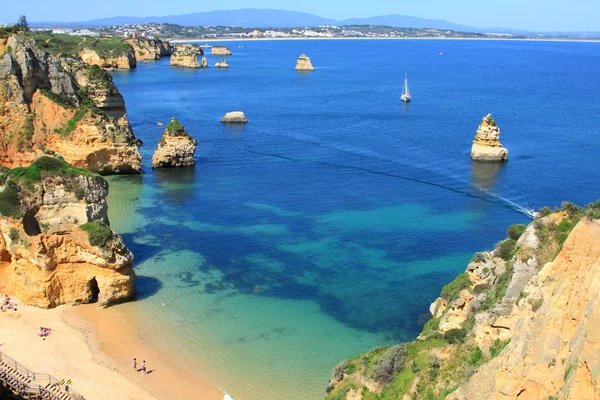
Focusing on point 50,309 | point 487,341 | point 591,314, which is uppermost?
point 591,314

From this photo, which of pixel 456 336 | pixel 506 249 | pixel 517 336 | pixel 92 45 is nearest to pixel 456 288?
pixel 506 249

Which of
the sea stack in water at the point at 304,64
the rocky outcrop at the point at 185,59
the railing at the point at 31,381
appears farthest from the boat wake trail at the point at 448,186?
the rocky outcrop at the point at 185,59

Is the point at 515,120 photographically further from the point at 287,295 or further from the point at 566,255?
the point at 566,255

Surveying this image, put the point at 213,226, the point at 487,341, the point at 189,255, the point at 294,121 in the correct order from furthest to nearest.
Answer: the point at 294,121, the point at 213,226, the point at 189,255, the point at 487,341

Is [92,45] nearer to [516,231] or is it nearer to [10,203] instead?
[10,203]

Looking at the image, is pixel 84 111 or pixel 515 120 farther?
pixel 515 120

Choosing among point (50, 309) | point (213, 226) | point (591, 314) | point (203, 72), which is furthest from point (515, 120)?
point (203, 72)

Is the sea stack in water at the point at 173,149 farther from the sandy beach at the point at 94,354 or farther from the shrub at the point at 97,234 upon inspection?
the sandy beach at the point at 94,354
